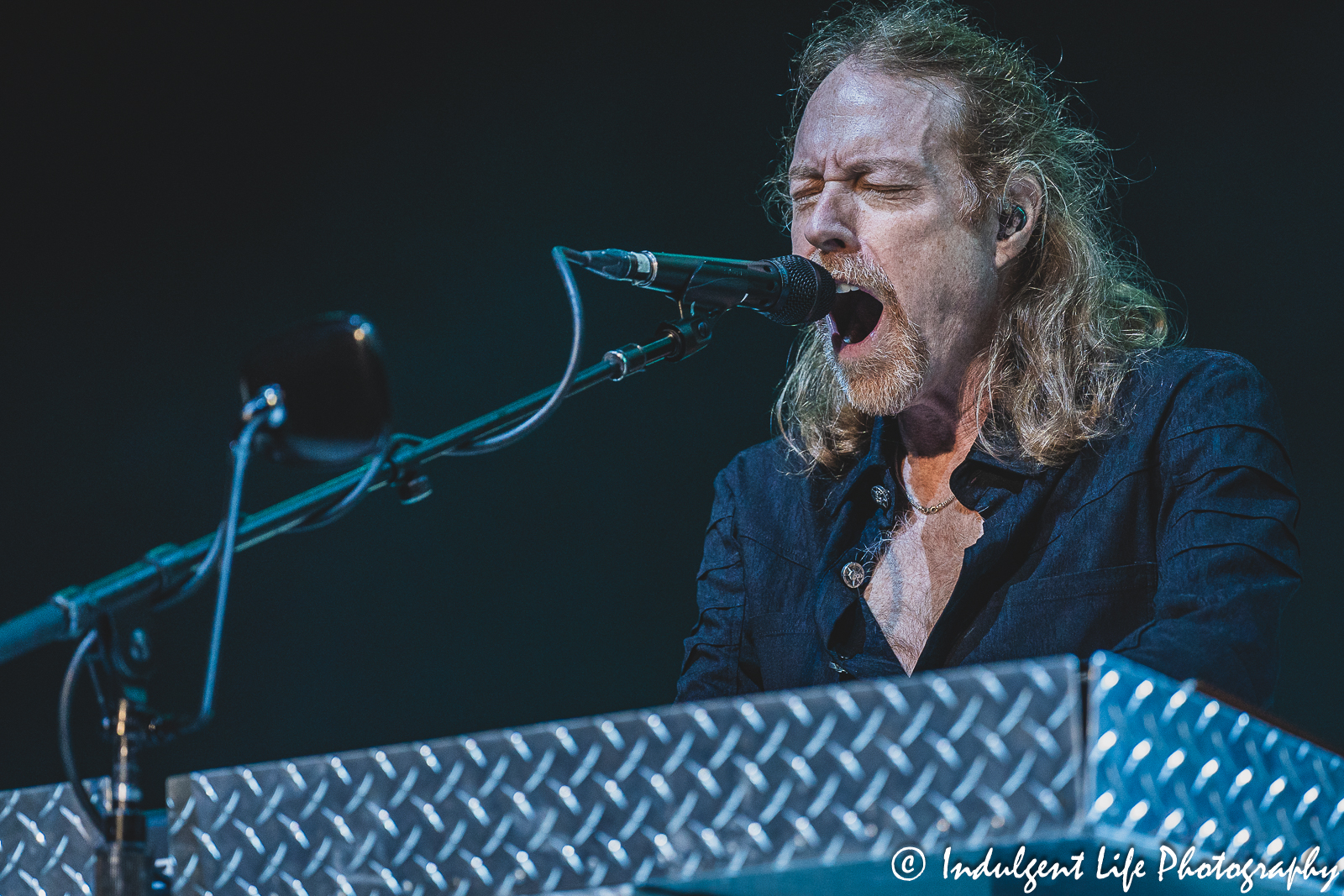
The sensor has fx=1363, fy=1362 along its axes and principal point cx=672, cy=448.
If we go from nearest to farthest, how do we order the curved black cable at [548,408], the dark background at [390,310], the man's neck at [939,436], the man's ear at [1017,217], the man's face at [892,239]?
the curved black cable at [548,408], the man's face at [892,239], the man's neck at [939,436], the man's ear at [1017,217], the dark background at [390,310]

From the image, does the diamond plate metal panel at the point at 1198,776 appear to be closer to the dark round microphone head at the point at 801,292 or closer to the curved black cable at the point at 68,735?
the curved black cable at the point at 68,735

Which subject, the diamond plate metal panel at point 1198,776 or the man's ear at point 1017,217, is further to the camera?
the man's ear at point 1017,217

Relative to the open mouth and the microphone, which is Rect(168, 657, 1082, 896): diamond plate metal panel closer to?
the microphone

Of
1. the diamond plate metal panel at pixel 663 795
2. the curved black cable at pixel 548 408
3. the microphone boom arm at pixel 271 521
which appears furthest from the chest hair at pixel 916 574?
the diamond plate metal panel at pixel 663 795

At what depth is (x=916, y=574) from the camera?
2504mm

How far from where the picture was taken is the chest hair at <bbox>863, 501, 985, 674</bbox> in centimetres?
244

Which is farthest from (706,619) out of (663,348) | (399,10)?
(399,10)

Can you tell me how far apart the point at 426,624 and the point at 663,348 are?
230 centimetres

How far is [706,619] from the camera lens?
2.72m

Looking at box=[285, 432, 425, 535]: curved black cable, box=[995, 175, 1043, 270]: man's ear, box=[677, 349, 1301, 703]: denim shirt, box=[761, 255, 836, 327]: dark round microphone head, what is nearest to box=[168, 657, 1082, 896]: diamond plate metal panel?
box=[285, 432, 425, 535]: curved black cable

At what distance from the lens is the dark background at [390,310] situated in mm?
3693

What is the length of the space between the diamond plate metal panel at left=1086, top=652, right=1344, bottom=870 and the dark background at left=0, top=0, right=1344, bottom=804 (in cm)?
245

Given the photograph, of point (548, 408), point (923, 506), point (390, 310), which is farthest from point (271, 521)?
point (390, 310)

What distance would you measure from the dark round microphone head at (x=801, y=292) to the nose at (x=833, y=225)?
0.48 metres
